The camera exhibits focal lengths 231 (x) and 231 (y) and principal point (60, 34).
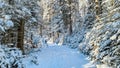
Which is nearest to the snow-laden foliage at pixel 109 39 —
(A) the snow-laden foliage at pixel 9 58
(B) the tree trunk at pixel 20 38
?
(A) the snow-laden foliage at pixel 9 58

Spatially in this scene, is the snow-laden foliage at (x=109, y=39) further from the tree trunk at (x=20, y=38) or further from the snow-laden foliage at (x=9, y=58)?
the tree trunk at (x=20, y=38)

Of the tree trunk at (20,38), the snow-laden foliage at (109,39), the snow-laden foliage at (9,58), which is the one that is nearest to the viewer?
the snow-laden foliage at (9,58)

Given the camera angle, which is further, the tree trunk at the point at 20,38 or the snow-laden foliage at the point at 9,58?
the tree trunk at the point at 20,38

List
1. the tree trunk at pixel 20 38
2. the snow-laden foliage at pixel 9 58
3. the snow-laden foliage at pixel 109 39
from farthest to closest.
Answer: the tree trunk at pixel 20 38, the snow-laden foliage at pixel 109 39, the snow-laden foliage at pixel 9 58

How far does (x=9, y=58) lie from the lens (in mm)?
10047

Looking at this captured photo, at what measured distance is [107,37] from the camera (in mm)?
11961

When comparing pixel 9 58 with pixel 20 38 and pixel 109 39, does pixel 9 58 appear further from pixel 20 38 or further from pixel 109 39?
pixel 20 38

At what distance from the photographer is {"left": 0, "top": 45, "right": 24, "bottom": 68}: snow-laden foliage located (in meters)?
9.05

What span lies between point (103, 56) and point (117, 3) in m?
2.80

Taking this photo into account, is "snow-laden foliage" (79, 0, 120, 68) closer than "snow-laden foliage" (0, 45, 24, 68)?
No

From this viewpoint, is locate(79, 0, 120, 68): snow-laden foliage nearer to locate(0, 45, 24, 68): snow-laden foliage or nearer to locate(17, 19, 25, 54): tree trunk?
locate(0, 45, 24, 68): snow-laden foliage

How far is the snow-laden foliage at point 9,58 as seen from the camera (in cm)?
905

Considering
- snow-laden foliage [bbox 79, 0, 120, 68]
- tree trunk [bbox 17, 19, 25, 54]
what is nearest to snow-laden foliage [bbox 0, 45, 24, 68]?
snow-laden foliage [bbox 79, 0, 120, 68]

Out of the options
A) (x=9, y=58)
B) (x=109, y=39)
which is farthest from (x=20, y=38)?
(x=109, y=39)
